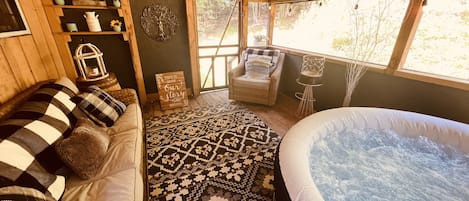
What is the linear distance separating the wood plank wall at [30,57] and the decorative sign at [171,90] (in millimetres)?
1205

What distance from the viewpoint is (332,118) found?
1768 millimetres

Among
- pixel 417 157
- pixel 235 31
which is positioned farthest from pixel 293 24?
pixel 417 157

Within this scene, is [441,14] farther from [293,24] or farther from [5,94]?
[5,94]

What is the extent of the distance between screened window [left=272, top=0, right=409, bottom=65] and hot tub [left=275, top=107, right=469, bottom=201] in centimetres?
81

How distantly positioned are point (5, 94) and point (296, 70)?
3.41m

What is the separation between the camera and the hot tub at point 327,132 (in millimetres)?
1091

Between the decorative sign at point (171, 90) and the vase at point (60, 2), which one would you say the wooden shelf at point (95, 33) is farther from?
the decorative sign at point (171, 90)

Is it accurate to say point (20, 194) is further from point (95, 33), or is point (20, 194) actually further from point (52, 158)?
point (95, 33)

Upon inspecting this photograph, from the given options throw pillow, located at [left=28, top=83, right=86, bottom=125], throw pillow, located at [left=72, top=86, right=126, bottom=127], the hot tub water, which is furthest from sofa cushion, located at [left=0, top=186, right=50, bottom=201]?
the hot tub water

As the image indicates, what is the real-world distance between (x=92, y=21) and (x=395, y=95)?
3.77 m

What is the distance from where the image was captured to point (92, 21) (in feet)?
8.19

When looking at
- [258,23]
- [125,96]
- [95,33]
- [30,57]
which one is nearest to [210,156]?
[125,96]

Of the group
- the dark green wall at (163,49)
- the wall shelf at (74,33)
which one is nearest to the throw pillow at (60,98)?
the wall shelf at (74,33)

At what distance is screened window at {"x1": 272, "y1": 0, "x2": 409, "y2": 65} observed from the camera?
211cm
